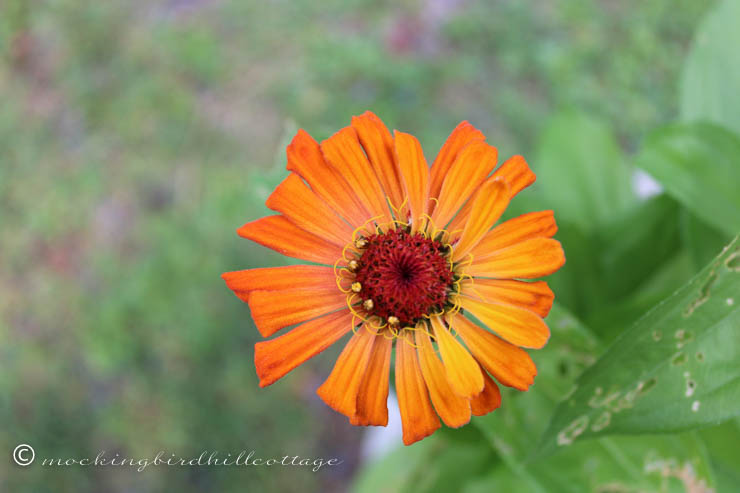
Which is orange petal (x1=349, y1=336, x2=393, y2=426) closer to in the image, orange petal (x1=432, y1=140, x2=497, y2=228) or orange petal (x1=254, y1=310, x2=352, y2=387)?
orange petal (x1=254, y1=310, x2=352, y2=387)

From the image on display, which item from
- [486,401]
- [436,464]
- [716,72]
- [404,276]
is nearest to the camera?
[486,401]

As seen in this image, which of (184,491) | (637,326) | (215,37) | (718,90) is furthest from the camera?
(215,37)

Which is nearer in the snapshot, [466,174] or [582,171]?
[466,174]

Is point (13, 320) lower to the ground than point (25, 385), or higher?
higher

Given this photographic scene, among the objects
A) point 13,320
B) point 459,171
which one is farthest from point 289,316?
point 13,320

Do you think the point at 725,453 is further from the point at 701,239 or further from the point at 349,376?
the point at 349,376

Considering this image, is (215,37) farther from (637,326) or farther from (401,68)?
(637,326)

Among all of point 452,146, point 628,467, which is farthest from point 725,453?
point 452,146
